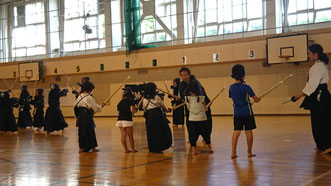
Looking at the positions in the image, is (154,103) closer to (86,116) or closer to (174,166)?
(86,116)

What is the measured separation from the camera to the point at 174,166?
21.0 feet

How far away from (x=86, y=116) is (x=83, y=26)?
55.3 feet

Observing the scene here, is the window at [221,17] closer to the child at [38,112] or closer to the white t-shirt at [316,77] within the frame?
the child at [38,112]

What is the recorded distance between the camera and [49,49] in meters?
25.9

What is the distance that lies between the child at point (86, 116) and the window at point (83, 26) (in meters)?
15.6

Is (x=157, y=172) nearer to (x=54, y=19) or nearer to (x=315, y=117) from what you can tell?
(x=315, y=117)

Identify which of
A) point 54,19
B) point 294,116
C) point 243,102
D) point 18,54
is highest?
point 54,19

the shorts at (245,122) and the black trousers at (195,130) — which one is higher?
the shorts at (245,122)

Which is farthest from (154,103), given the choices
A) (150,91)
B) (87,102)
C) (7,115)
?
(7,115)

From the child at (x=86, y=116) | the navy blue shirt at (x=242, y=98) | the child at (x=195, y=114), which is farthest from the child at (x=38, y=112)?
the navy blue shirt at (x=242, y=98)

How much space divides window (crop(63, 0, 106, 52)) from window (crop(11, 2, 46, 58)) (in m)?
1.81

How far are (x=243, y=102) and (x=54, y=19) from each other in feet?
69.9

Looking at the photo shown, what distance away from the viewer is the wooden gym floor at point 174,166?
5277 millimetres

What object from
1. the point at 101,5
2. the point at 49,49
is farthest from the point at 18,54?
the point at 101,5
